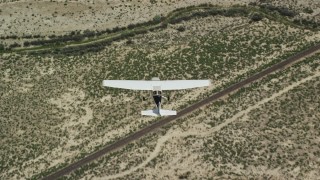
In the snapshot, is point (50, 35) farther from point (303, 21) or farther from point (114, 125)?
point (303, 21)

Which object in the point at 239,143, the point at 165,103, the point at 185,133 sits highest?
the point at 165,103

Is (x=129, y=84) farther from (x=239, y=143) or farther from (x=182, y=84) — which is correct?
(x=239, y=143)

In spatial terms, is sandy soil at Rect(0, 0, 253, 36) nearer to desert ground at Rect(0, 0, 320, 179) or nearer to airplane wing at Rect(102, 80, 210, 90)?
desert ground at Rect(0, 0, 320, 179)

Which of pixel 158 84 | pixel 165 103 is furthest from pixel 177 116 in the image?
pixel 158 84

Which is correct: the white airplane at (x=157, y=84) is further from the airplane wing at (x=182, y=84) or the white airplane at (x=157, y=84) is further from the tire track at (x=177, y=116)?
the tire track at (x=177, y=116)

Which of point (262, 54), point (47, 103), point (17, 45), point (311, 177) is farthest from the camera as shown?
point (17, 45)

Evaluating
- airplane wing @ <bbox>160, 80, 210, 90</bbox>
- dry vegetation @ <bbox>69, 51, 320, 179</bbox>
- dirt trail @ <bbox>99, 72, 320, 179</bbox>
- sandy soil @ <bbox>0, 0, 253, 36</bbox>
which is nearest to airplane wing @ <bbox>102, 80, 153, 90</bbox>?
airplane wing @ <bbox>160, 80, 210, 90</bbox>

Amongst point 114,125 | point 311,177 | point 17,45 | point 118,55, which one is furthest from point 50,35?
point 311,177


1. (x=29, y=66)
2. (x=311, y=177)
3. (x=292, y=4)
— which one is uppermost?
(x=292, y=4)
